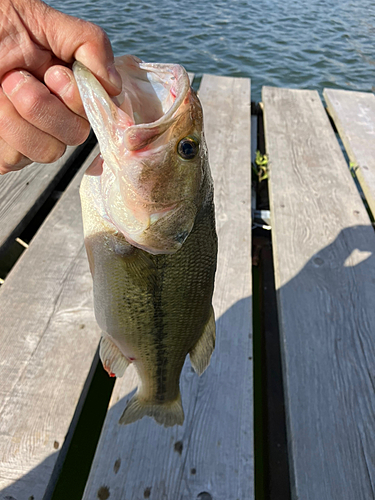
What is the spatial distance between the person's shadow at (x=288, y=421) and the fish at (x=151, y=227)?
6.8 inches

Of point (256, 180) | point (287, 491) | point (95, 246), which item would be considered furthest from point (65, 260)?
point (256, 180)

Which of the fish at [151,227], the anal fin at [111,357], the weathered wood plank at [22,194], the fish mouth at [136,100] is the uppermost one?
the fish mouth at [136,100]

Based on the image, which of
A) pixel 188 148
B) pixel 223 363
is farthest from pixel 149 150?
pixel 223 363

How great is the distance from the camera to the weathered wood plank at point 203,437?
1.63 m

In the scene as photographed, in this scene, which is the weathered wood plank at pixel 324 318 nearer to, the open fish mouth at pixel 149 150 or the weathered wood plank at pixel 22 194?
the open fish mouth at pixel 149 150

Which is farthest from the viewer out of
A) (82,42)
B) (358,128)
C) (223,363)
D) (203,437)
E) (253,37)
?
(253,37)

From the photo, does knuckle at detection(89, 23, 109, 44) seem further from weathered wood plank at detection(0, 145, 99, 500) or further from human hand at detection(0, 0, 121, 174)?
weathered wood plank at detection(0, 145, 99, 500)

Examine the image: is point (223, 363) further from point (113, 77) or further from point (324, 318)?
point (113, 77)

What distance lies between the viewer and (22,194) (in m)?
2.94

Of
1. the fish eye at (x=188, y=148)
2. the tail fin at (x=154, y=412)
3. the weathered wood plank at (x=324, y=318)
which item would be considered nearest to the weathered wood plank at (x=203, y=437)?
the tail fin at (x=154, y=412)

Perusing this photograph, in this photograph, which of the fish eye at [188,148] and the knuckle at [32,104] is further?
the fish eye at [188,148]

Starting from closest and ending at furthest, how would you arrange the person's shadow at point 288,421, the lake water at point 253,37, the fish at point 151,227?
the fish at point 151,227 < the person's shadow at point 288,421 < the lake water at point 253,37

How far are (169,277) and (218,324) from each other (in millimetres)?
960

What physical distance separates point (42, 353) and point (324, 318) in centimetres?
160
